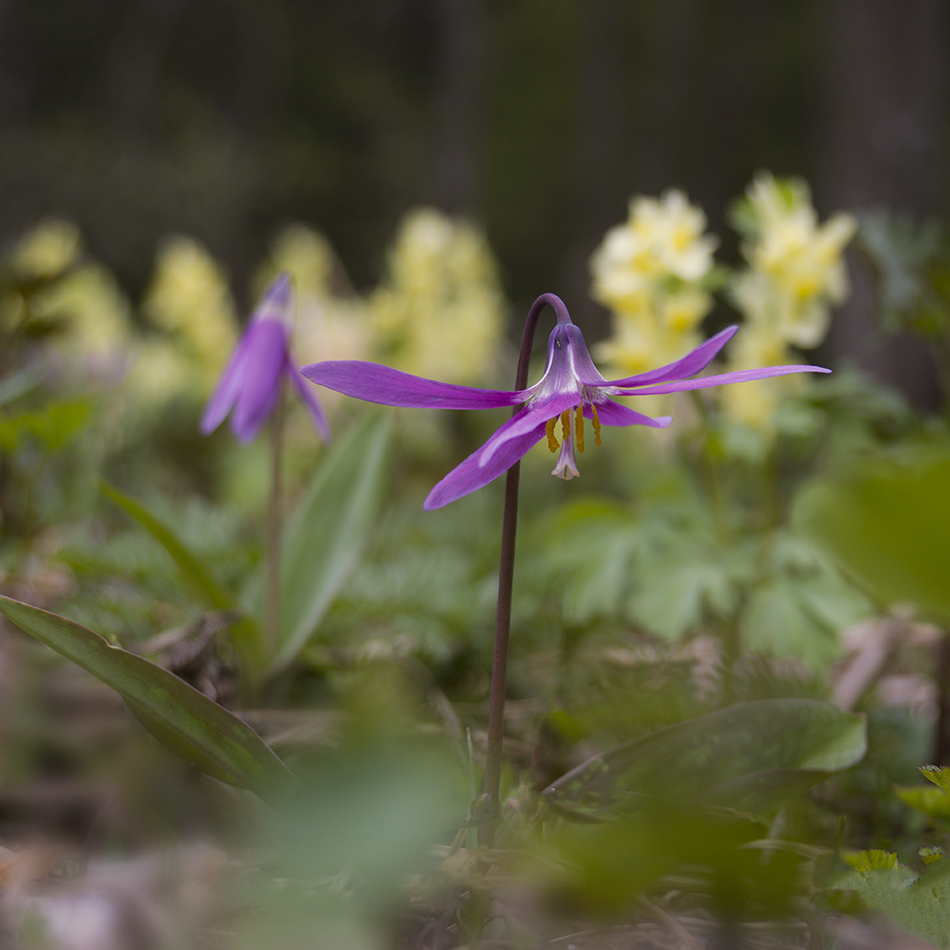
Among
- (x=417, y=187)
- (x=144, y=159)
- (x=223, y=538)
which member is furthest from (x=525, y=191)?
(x=223, y=538)

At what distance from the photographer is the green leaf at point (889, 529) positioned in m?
0.73

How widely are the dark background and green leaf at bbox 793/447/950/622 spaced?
7652mm

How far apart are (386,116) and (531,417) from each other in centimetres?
1438

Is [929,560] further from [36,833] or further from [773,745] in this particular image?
[36,833]

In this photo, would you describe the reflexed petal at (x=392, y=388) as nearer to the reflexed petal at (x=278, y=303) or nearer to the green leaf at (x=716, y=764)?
the green leaf at (x=716, y=764)

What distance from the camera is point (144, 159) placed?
11.1 m

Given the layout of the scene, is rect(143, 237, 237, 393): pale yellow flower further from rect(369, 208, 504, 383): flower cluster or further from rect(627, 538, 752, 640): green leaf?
rect(627, 538, 752, 640): green leaf

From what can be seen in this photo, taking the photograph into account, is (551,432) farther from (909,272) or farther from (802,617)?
(909,272)

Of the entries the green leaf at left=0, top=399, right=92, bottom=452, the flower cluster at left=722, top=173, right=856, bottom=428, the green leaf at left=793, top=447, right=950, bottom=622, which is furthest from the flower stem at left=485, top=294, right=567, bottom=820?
the green leaf at left=0, top=399, right=92, bottom=452

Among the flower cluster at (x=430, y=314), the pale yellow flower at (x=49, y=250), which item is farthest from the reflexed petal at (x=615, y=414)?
the pale yellow flower at (x=49, y=250)

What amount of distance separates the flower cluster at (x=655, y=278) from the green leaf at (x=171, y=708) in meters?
0.92

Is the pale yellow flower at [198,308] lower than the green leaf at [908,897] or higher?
higher

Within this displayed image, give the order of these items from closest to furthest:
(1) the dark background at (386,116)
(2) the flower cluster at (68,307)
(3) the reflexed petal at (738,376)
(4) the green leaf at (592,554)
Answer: (3) the reflexed petal at (738,376)
(4) the green leaf at (592,554)
(2) the flower cluster at (68,307)
(1) the dark background at (386,116)

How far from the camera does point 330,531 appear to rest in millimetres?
1274
